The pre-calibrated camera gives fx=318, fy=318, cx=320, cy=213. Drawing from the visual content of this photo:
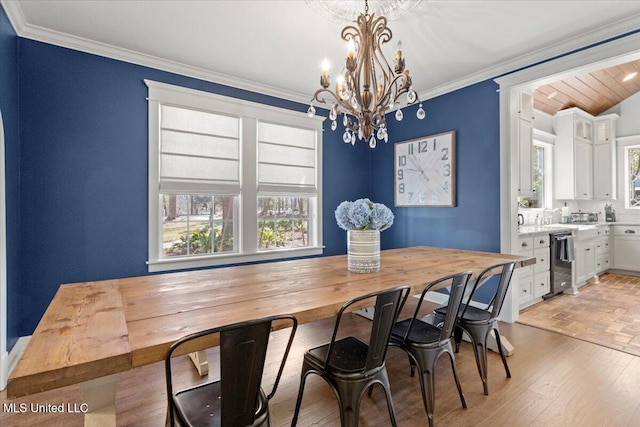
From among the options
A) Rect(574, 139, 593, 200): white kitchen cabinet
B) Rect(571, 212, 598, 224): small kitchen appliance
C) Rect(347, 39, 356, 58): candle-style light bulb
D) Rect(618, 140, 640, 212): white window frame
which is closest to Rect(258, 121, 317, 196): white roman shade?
Rect(347, 39, 356, 58): candle-style light bulb

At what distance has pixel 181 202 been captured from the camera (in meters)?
3.43

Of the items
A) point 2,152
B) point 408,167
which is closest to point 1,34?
point 2,152

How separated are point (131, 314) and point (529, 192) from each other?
156 inches

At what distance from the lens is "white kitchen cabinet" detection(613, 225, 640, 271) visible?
17.2 ft

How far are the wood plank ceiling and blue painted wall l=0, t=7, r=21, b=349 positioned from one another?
5770mm

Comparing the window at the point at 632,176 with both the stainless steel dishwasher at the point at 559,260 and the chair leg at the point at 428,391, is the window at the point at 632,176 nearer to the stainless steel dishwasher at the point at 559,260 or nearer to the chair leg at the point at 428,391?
the stainless steel dishwasher at the point at 559,260

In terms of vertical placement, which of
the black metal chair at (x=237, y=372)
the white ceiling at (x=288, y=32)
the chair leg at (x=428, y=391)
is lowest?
the chair leg at (x=428, y=391)

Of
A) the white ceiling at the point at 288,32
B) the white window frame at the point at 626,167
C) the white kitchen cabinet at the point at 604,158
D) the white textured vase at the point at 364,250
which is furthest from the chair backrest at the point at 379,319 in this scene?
the white window frame at the point at 626,167

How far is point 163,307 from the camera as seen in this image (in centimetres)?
138

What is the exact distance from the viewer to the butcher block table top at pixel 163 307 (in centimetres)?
92

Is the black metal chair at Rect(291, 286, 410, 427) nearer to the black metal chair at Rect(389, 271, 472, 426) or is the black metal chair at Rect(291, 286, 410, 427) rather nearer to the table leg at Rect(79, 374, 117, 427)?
the black metal chair at Rect(389, 271, 472, 426)

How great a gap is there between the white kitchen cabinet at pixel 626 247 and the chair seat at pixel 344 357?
6035mm

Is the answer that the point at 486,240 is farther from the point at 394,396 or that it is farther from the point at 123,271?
the point at 123,271

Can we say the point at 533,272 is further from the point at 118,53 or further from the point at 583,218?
the point at 118,53
